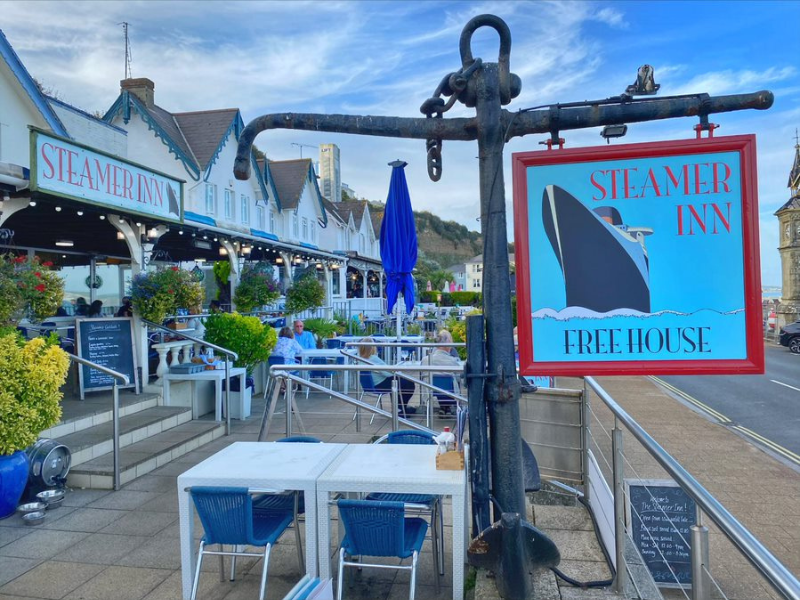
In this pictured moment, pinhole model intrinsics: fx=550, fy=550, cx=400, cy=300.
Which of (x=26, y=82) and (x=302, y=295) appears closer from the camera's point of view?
(x=26, y=82)

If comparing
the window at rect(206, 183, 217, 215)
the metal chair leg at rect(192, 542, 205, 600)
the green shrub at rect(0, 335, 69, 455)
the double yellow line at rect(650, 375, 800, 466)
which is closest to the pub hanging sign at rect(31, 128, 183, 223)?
the green shrub at rect(0, 335, 69, 455)

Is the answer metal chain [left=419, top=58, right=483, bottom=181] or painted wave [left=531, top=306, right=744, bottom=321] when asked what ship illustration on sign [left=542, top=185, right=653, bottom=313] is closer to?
painted wave [left=531, top=306, right=744, bottom=321]

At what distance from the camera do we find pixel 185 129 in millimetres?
20016

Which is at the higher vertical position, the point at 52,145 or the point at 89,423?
the point at 52,145

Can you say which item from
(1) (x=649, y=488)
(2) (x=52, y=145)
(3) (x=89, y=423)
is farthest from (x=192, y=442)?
(1) (x=649, y=488)

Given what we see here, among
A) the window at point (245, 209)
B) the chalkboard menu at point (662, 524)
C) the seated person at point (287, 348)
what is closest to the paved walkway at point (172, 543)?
the chalkboard menu at point (662, 524)

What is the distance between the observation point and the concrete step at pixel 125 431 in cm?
591

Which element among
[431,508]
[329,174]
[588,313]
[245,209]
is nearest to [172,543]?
[431,508]

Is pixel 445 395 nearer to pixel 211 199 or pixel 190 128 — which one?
pixel 211 199

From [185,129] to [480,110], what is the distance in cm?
1981

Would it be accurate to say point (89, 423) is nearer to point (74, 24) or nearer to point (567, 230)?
point (567, 230)

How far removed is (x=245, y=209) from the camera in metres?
21.5

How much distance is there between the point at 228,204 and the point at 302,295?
26.4 feet

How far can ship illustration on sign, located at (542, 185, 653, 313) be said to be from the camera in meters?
2.74
